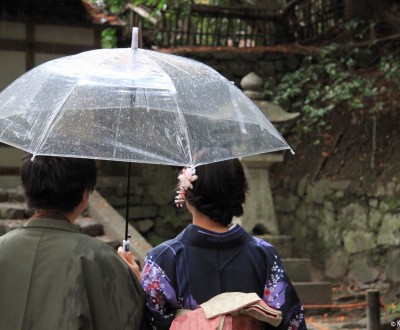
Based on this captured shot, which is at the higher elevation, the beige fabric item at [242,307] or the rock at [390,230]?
the beige fabric item at [242,307]

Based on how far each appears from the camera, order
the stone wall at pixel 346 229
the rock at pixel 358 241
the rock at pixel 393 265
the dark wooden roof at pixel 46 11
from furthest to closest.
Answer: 1. the dark wooden roof at pixel 46 11
2. the rock at pixel 358 241
3. the stone wall at pixel 346 229
4. the rock at pixel 393 265

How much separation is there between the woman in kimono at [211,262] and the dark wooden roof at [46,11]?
25.0 feet

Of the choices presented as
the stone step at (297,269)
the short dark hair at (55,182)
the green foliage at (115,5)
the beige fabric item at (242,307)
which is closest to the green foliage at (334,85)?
the stone step at (297,269)

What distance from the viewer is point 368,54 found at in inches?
435

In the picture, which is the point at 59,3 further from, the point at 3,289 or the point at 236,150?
the point at 3,289

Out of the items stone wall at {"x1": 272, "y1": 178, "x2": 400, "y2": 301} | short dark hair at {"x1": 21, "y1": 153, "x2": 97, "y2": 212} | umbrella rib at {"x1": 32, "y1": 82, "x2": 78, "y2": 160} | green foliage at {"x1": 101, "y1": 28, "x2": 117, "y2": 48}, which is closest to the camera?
short dark hair at {"x1": 21, "y1": 153, "x2": 97, "y2": 212}

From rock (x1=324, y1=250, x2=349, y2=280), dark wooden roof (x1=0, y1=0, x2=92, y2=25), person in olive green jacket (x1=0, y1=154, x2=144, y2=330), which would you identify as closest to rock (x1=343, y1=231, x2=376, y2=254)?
rock (x1=324, y1=250, x2=349, y2=280)

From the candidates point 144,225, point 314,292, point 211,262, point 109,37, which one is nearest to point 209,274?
point 211,262

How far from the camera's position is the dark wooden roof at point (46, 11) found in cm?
973

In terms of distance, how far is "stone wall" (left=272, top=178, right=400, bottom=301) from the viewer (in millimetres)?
8789

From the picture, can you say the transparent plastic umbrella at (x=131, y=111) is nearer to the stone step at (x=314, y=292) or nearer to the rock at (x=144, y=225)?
the stone step at (x=314, y=292)

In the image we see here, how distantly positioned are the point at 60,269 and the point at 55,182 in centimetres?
29

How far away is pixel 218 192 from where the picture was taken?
267 cm

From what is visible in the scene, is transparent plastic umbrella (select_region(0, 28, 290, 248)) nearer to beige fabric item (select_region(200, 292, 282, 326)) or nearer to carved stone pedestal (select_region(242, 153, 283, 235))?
beige fabric item (select_region(200, 292, 282, 326))
